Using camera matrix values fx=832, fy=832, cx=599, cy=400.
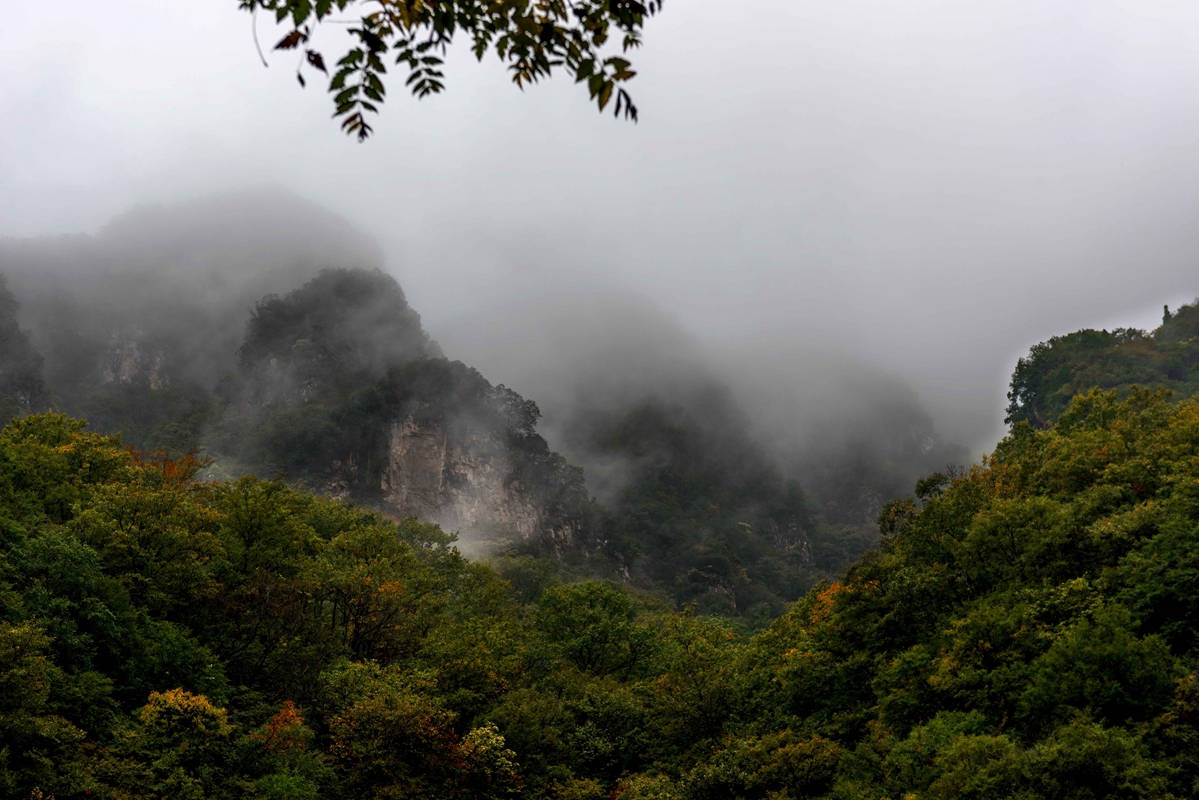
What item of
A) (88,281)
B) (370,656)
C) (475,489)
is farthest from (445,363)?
(370,656)

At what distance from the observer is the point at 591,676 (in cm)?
4556

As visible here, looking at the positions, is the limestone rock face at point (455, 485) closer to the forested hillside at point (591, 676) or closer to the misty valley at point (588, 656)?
the misty valley at point (588, 656)

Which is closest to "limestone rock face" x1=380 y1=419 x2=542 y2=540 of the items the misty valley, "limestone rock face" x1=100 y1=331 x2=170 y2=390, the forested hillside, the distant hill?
"limestone rock face" x1=100 y1=331 x2=170 y2=390

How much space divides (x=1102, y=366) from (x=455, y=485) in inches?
3670

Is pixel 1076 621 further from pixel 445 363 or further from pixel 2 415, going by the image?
pixel 445 363

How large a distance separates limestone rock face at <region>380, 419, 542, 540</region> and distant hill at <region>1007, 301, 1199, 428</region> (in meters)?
75.9

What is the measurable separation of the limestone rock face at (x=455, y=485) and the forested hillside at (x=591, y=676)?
285ft

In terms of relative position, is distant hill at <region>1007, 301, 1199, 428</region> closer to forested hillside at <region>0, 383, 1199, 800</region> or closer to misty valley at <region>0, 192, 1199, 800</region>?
misty valley at <region>0, 192, 1199, 800</region>

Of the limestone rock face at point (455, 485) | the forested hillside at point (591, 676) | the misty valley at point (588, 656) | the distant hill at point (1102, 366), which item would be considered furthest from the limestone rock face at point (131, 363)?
the distant hill at point (1102, 366)

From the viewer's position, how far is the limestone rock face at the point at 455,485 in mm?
132250

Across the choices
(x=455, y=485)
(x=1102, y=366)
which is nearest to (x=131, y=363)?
(x=455, y=485)

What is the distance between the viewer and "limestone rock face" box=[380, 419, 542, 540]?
13225 cm

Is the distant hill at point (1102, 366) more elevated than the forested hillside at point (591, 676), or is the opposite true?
the distant hill at point (1102, 366)

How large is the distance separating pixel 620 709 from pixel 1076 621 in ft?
64.8
